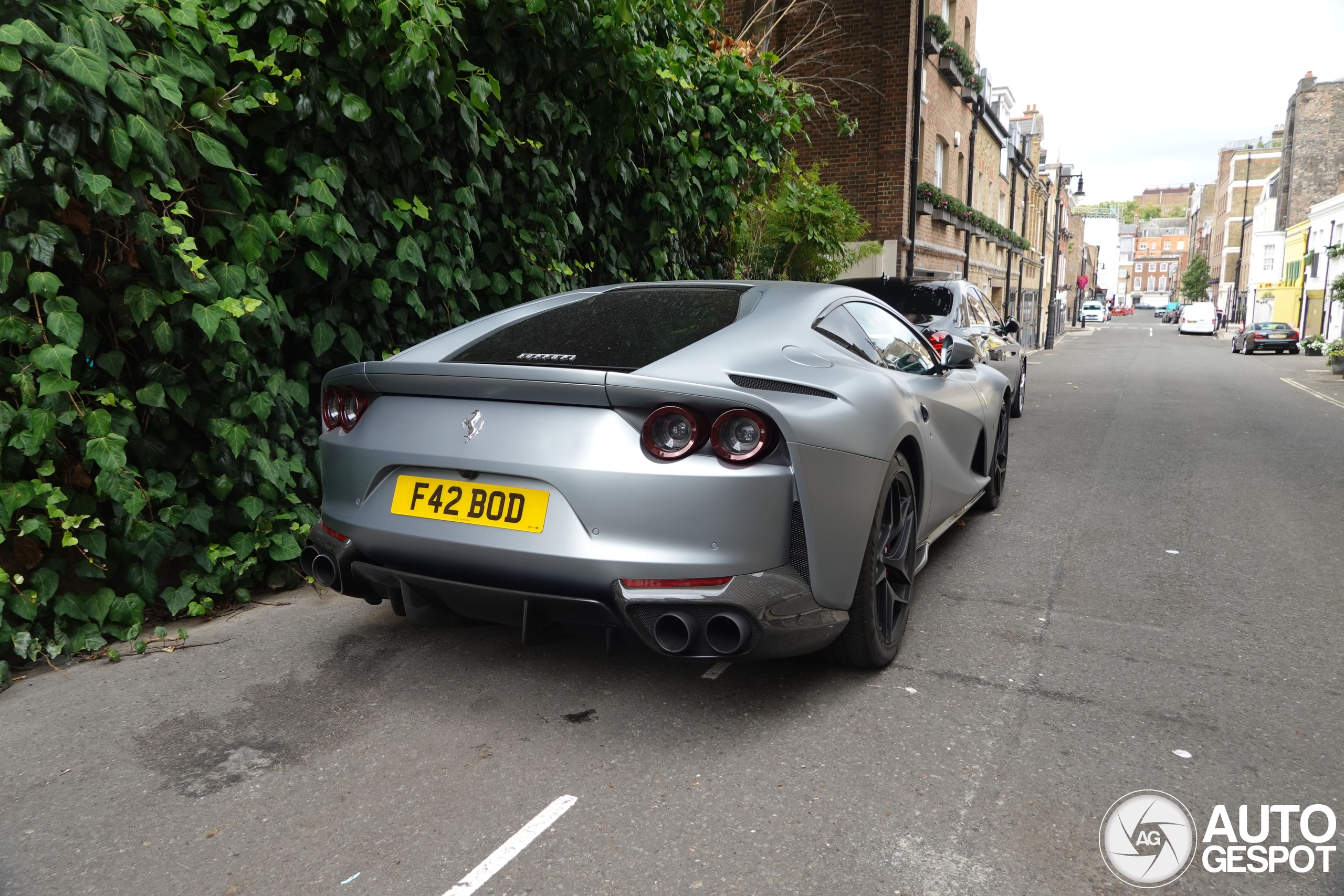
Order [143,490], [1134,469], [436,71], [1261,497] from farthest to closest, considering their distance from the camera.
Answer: [1134,469], [1261,497], [436,71], [143,490]

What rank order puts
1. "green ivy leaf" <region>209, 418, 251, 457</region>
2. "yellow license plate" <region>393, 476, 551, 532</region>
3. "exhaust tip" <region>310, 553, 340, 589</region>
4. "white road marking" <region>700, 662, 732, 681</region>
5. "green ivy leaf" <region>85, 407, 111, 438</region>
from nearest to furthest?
"yellow license plate" <region>393, 476, 551, 532</region>
"exhaust tip" <region>310, 553, 340, 589</region>
"white road marking" <region>700, 662, 732, 681</region>
"green ivy leaf" <region>85, 407, 111, 438</region>
"green ivy leaf" <region>209, 418, 251, 457</region>

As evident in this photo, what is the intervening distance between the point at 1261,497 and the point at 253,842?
7.00 m

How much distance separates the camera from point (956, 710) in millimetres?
3129

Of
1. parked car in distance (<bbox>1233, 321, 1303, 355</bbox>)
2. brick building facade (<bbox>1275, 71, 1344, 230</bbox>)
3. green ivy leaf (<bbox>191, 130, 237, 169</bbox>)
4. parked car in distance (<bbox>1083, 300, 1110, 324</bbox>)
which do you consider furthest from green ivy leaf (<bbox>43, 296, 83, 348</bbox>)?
parked car in distance (<bbox>1083, 300, 1110, 324</bbox>)

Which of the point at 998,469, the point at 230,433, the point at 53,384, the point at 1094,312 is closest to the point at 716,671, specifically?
the point at 230,433

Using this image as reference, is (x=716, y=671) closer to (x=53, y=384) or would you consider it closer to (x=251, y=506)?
(x=251, y=506)

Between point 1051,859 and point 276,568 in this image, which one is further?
point 276,568

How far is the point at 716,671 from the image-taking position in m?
3.43

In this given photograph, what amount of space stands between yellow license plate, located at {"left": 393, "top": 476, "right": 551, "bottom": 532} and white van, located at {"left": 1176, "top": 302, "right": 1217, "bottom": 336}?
2583 inches

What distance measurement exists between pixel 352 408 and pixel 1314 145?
7243 centimetres

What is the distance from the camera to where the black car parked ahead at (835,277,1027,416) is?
29.4ft

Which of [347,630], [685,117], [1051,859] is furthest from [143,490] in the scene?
[685,117]

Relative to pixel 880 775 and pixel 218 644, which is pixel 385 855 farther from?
pixel 218 644

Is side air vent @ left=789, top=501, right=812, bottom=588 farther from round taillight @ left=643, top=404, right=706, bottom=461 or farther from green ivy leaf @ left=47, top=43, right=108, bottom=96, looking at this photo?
green ivy leaf @ left=47, top=43, right=108, bottom=96
